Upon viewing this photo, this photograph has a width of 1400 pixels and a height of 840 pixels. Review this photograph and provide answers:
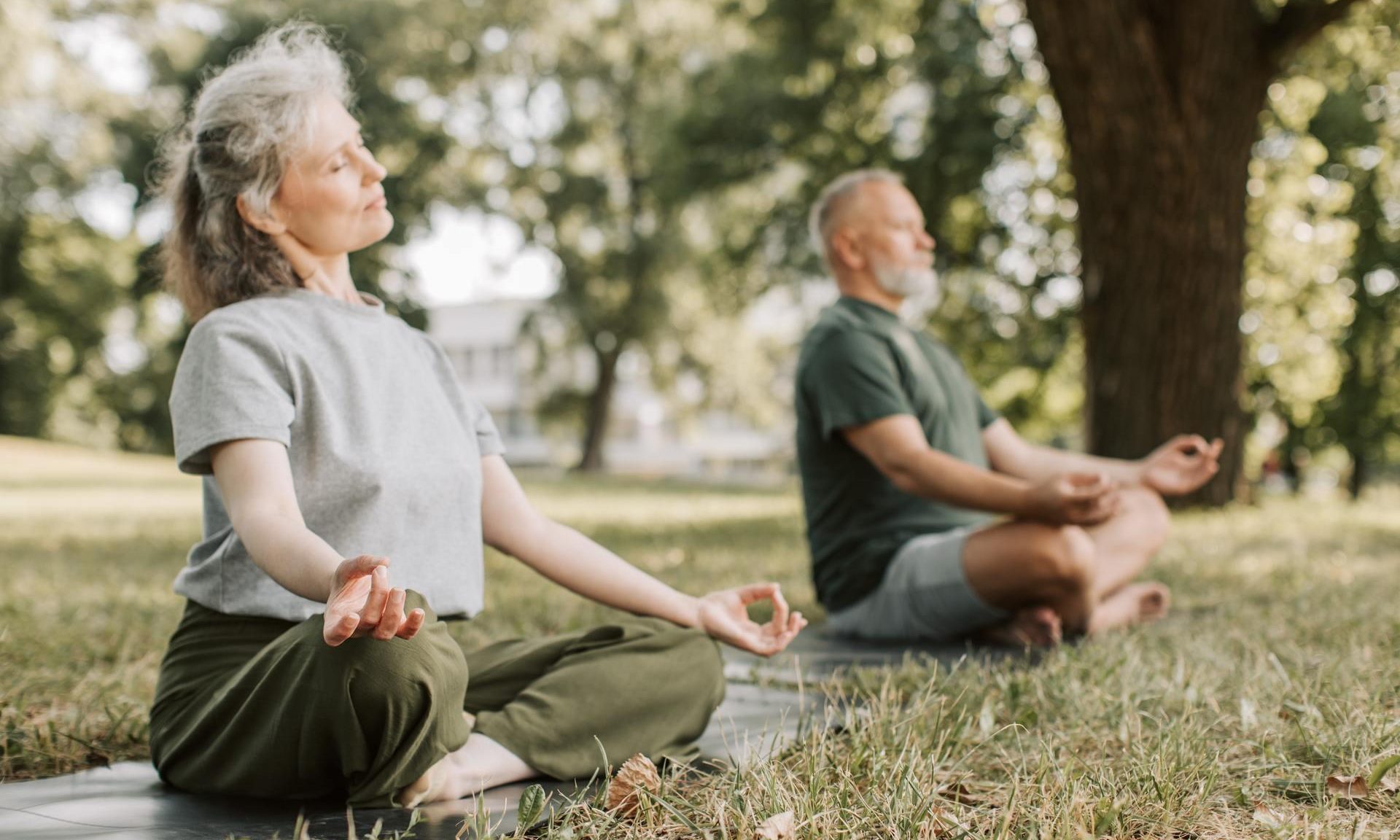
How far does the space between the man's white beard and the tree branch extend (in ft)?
20.4

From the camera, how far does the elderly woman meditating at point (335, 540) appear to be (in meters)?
1.96

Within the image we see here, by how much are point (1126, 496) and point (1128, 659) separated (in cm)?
142

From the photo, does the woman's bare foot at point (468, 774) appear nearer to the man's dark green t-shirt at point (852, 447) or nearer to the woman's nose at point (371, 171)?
the woman's nose at point (371, 171)

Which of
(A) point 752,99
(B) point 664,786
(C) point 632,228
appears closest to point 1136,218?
(A) point 752,99

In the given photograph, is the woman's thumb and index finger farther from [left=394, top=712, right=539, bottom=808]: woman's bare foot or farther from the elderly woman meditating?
[left=394, top=712, right=539, bottom=808]: woman's bare foot

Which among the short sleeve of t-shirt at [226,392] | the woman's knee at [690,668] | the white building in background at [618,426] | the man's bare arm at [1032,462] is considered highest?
the short sleeve of t-shirt at [226,392]

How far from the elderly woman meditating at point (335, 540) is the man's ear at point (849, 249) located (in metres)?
2.14

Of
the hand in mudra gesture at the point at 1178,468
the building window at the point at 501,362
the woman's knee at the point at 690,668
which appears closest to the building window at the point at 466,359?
the building window at the point at 501,362

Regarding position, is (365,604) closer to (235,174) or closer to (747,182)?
(235,174)

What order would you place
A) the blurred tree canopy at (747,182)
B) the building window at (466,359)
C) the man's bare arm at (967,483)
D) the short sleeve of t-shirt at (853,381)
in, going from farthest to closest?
the building window at (466,359) < the blurred tree canopy at (747,182) < the short sleeve of t-shirt at (853,381) < the man's bare arm at (967,483)

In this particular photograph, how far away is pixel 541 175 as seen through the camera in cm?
3219

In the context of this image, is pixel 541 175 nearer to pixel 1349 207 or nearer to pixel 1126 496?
pixel 1349 207

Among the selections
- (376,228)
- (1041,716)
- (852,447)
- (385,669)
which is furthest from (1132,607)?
A: (385,669)

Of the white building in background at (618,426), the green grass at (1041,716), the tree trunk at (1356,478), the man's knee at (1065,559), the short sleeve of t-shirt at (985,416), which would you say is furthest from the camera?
the white building in background at (618,426)
